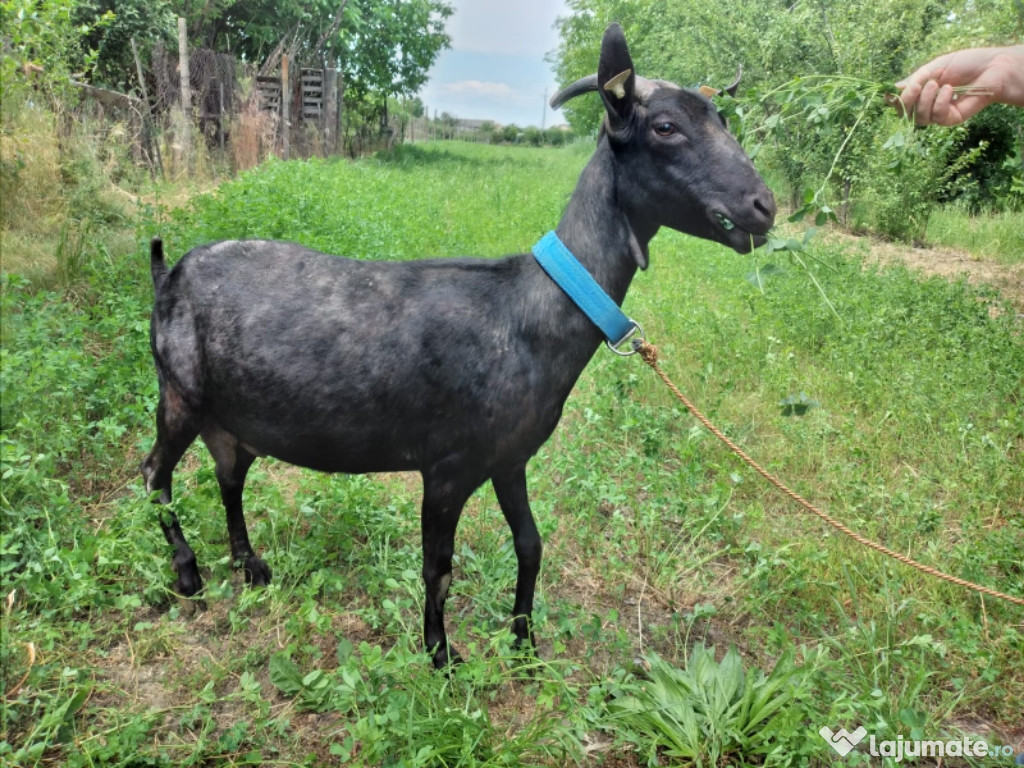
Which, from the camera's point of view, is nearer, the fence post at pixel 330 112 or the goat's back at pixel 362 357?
the goat's back at pixel 362 357

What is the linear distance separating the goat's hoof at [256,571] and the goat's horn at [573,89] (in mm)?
2555

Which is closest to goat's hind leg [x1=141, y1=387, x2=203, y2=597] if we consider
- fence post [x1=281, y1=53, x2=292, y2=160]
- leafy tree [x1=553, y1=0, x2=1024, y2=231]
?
leafy tree [x1=553, y1=0, x2=1024, y2=231]

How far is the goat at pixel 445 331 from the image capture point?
2637 mm

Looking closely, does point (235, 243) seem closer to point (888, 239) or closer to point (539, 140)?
point (888, 239)

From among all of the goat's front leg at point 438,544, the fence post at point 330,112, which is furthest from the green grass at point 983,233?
the fence post at point 330,112

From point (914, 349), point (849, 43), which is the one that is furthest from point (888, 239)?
point (914, 349)

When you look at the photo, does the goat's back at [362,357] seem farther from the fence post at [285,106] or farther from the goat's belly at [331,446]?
the fence post at [285,106]

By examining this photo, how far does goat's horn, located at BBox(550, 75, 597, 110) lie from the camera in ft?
9.13

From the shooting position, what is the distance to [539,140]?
4900 cm

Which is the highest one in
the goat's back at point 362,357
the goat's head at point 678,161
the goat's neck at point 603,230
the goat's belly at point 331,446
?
the goat's head at point 678,161

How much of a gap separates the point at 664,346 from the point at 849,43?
9.60 meters

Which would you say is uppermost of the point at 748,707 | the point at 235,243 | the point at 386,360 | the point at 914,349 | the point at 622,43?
the point at 622,43

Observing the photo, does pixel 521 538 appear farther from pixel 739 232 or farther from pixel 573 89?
pixel 573 89

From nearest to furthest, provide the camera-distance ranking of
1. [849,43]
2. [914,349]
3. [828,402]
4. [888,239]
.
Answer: [828,402] < [914,349] < [849,43] < [888,239]
